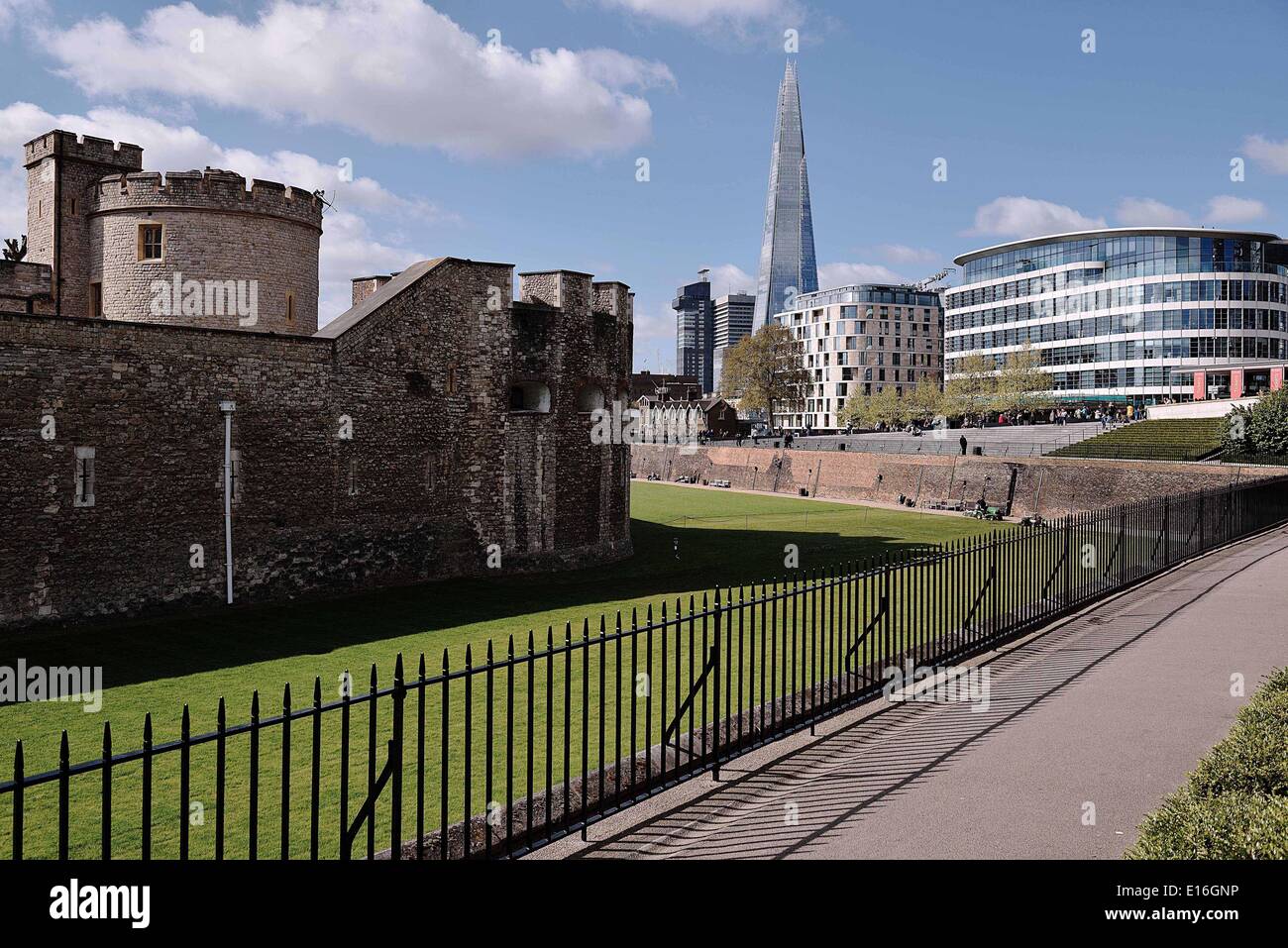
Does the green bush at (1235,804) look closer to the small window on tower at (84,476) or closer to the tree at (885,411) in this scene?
the small window on tower at (84,476)

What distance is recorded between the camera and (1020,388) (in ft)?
234

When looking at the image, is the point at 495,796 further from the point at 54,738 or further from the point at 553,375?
the point at 553,375

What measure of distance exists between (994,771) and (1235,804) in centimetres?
278

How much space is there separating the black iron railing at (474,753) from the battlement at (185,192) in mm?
16300

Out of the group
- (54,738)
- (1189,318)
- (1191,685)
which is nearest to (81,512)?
(54,738)

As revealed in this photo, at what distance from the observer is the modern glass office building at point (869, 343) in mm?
131000

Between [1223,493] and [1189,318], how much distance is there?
7188 cm

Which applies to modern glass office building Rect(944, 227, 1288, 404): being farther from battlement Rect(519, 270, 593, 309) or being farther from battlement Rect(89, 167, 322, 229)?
battlement Rect(89, 167, 322, 229)

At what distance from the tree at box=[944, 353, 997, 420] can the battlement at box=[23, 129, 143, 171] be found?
207ft

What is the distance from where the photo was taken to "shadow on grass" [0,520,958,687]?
15.4 m

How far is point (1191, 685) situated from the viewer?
10.3 m

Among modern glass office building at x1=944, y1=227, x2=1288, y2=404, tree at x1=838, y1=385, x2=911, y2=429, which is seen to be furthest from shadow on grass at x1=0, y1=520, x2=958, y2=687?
modern glass office building at x1=944, y1=227, x2=1288, y2=404

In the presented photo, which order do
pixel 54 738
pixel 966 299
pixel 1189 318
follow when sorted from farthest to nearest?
pixel 966 299 < pixel 1189 318 < pixel 54 738

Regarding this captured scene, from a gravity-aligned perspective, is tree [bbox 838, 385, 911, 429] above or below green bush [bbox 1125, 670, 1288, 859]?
above
